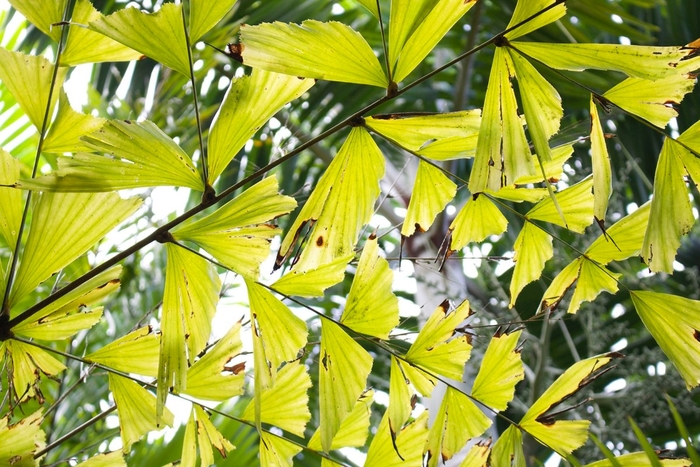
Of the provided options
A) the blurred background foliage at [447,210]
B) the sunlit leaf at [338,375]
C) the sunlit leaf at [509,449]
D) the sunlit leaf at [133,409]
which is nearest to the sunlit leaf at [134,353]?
the sunlit leaf at [133,409]

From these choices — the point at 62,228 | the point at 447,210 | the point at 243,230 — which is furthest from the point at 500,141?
the point at 447,210

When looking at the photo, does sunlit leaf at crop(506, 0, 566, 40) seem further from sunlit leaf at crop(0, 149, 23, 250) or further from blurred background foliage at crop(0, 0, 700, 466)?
blurred background foliage at crop(0, 0, 700, 466)

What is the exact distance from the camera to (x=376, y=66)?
31 centimetres

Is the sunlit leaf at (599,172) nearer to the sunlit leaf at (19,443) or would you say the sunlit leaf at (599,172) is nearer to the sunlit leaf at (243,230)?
the sunlit leaf at (243,230)

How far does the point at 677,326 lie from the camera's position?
36cm

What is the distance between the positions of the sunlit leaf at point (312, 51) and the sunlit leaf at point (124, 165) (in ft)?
0.21

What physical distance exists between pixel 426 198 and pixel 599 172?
110mm

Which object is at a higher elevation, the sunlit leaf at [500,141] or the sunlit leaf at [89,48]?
the sunlit leaf at [89,48]

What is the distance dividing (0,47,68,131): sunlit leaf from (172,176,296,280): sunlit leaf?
129mm

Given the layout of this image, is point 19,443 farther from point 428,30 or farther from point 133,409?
point 428,30

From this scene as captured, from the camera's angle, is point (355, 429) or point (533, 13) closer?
point (533, 13)

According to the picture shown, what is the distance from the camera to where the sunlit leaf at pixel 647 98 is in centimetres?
32

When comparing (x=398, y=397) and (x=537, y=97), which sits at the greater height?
(x=537, y=97)

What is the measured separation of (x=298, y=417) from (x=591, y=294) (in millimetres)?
215
